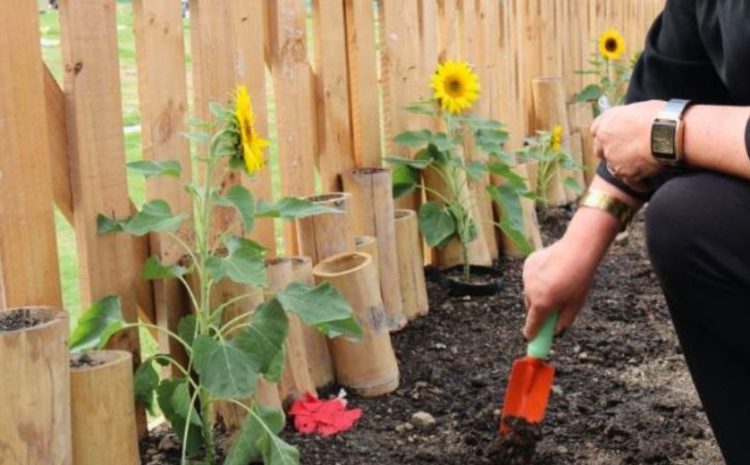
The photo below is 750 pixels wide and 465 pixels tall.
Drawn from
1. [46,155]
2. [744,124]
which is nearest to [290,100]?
[46,155]

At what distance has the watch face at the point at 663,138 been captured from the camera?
6.72 ft

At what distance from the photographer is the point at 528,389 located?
92.7 inches

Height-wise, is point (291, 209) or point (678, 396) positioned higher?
point (291, 209)

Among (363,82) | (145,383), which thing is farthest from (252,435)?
(363,82)

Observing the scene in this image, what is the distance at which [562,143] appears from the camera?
5.90 meters

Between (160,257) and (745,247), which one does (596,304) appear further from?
(745,247)

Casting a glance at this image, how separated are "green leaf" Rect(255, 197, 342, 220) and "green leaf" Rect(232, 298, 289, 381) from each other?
0.62 feet

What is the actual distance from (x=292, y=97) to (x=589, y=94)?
316cm

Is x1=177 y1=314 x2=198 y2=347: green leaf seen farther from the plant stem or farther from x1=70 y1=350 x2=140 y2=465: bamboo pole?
x1=70 y1=350 x2=140 y2=465: bamboo pole

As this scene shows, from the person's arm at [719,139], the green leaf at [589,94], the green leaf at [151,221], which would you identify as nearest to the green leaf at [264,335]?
the green leaf at [151,221]

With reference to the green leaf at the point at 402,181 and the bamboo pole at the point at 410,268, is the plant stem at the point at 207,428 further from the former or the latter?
the green leaf at the point at 402,181

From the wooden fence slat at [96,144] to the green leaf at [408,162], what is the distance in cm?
138

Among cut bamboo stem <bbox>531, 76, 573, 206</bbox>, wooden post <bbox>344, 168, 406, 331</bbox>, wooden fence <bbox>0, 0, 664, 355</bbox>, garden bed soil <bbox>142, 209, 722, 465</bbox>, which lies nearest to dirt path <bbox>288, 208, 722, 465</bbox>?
garden bed soil <bbox>142, 209, 722, 465</bbox>

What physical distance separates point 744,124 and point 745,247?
7.5 inches
